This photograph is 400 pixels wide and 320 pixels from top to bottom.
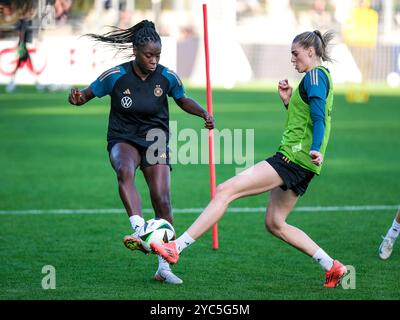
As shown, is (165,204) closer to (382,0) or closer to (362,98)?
(362,98)

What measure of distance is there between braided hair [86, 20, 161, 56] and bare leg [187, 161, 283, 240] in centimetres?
147

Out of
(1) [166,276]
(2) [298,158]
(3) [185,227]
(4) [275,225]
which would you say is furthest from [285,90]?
(3) [185,227]

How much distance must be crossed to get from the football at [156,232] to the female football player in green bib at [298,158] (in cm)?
11

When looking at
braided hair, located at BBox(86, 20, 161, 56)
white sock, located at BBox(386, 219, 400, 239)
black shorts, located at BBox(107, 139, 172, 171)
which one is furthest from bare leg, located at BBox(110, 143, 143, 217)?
white sock, located at BBox(386, 219, 400, 239)

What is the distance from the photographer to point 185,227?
11539mm

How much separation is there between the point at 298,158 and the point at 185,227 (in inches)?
146

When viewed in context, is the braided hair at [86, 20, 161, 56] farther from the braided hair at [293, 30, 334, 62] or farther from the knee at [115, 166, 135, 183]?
the braided hair at [293, 30, 334, 62]

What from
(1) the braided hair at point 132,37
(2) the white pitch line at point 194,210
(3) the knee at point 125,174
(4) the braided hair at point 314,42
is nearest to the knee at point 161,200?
(3) the knee at point 125,174

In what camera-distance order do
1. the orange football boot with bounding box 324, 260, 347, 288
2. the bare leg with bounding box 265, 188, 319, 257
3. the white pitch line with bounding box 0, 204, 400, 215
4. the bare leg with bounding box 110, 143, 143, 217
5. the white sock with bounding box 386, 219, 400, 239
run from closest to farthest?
1. the orange football boot with bounding box 324, 260, 347, 288
2. the bare leg with bounding box 265, 188, 319, 257
3. the bare leg with bounding box 110, 143, 143, 217
4. the white sock with bounding box 386, 219, 400, 239
5. the white pitch line with bounding box 0, 204, 400, 215

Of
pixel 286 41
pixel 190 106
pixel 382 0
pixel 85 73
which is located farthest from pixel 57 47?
pixel 190 106

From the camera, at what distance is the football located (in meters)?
7.97

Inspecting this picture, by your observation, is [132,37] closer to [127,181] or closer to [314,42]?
[127,181]

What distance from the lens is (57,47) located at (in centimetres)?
3056
